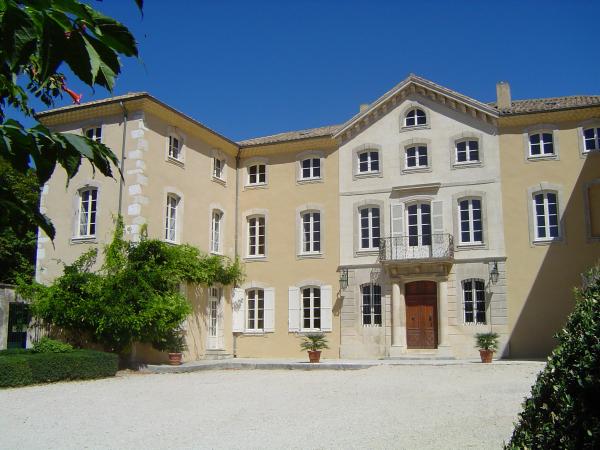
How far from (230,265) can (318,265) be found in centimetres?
331

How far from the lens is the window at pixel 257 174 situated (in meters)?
25.3

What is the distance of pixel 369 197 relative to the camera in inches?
920

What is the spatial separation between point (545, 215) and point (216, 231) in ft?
38.2

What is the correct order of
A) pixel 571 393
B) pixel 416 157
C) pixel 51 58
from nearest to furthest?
pixel 51 58 < pixel 571 393 < pixel 416 157

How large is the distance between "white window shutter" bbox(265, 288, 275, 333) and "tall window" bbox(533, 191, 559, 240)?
956 cm

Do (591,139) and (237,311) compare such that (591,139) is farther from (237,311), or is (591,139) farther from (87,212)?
(87,212)

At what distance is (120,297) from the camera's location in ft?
59.8

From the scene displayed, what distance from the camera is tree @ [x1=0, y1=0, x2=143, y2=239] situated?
4.88 ft

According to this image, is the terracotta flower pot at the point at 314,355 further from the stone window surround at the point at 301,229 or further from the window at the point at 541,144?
the window at the point at 541,144

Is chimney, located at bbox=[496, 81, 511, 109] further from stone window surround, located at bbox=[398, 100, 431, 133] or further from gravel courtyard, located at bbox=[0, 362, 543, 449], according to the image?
gravel courtyard, located at bbox=[0, 362, 543, 449]

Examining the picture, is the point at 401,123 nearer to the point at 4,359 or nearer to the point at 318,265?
the point at 318,265

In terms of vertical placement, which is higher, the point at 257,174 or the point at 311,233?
the point at 257,174

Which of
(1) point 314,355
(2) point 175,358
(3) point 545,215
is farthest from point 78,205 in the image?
(3) point 545,215

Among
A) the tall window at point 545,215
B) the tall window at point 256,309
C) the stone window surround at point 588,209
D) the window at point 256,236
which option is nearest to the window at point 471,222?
the tall window at point 545,215
